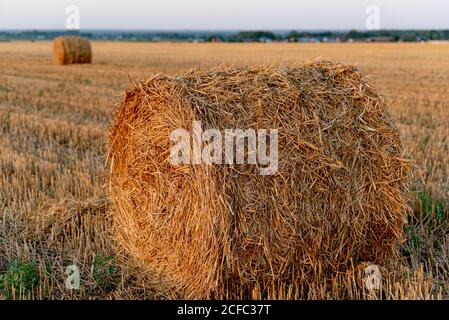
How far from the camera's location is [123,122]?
15.1ft

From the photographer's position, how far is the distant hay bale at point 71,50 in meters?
23.6

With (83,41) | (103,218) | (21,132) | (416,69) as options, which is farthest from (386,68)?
(103,218)

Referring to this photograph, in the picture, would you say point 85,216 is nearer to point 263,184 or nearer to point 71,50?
point 263,184

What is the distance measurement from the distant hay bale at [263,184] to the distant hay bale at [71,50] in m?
20.1

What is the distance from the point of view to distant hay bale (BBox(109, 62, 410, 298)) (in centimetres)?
382

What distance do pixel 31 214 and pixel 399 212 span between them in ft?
10.5

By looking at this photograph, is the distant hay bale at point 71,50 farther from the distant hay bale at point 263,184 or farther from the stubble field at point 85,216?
the distant hay bale at point 263,184

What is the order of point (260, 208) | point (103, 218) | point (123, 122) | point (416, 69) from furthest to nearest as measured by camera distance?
1. point (416, 69)
2. point (103, 218)
3. point (123, 122)
4. point (260, 208)

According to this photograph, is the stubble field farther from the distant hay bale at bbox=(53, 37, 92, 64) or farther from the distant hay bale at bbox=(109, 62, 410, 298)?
the distant hay bale at bbox=(53, 37, 92, 64)

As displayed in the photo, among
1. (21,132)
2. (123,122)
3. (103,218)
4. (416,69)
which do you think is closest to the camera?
(123,122)

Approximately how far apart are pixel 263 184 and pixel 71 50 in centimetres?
2120

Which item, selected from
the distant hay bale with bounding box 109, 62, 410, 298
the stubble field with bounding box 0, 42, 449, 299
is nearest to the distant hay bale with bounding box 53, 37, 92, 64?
the stubble field with bounding box 0, 42, 449, 299

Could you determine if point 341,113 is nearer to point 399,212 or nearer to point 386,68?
point 399,212
